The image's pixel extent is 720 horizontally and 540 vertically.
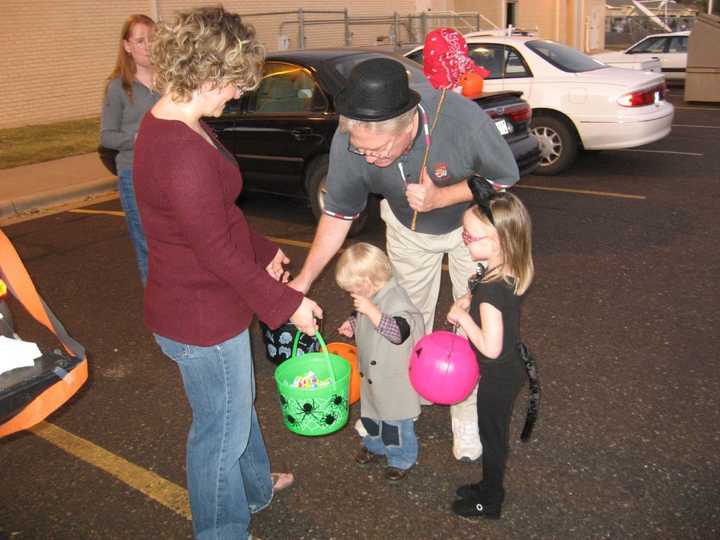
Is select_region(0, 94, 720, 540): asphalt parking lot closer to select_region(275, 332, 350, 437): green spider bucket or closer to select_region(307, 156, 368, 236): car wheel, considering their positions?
select_region(275, 332, 350, 437): green spider bucket

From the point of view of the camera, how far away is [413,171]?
2914 millimetres

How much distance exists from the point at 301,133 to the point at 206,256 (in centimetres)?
486

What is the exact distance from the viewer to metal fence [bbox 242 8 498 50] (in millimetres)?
20172

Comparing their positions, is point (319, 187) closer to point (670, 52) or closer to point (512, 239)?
point (512, 239)

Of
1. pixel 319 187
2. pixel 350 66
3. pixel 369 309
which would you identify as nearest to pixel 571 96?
pixel 350 66

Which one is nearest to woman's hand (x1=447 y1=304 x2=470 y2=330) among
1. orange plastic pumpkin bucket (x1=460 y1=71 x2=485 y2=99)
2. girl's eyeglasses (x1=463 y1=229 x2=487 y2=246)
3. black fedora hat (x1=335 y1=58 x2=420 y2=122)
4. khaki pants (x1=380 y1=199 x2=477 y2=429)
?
girl's eyeglasses (x1=463 y1=229 x2=487 y2=246)

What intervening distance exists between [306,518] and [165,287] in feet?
4.33

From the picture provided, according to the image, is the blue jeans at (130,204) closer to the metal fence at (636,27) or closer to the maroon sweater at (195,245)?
the maroon sweater at (195,245)

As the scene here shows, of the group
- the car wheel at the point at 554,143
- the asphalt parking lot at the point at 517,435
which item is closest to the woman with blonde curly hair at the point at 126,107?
the asphalt parking lot at the point at 517,435

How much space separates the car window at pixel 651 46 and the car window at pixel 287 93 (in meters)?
14.0

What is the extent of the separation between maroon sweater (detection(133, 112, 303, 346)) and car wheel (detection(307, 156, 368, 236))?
427cm

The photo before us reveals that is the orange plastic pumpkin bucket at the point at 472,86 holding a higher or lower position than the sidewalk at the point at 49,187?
higher

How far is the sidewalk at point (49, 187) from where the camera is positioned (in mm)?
8734

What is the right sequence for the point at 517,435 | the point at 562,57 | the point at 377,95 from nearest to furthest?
the point at 377,95 < the point at 517,435 < the point at 562,57
